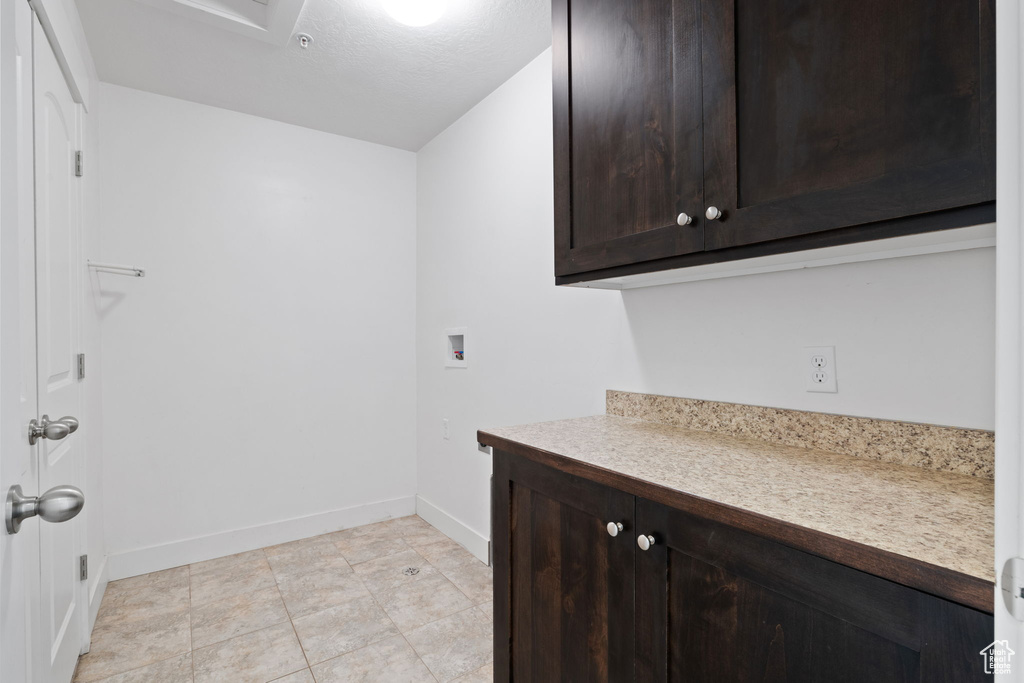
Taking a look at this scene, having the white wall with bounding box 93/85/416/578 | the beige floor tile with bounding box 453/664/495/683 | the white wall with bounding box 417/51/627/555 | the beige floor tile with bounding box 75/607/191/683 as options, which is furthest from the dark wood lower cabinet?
the white wall with bounding box 93/85/416/578

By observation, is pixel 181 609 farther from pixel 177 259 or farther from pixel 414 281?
pixel 414 281

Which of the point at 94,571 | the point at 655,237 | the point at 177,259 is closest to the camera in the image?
the point at 655,237

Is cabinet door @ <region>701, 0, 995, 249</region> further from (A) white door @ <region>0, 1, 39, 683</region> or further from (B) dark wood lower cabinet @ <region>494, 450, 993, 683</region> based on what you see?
(A) white door @ <region>0, 1, 39, 683</region>

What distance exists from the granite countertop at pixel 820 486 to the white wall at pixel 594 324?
0.18 meters

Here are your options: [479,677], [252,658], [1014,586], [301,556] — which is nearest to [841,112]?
[1014,586]

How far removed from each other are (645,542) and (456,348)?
210 centimetres

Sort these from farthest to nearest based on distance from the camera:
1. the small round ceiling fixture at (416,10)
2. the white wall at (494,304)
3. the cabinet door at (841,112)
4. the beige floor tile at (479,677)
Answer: the white wall at (494,304) < the small round ceiling fixture at (416,10) < the beige floor tile at (479,677) < the cabinet door at (841,112)

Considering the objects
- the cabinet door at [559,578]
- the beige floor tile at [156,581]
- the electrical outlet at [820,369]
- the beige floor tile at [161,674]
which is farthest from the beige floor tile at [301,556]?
the electrical outlet at [820,369]

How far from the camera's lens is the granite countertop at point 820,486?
640 millimetres

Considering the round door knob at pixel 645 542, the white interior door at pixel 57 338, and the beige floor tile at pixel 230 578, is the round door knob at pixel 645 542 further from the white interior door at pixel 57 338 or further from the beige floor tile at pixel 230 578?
the beige floor tile at pixel 230 578

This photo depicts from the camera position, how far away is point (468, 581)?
92.4 inches

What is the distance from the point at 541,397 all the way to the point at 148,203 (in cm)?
224

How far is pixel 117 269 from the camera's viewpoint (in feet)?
7.41

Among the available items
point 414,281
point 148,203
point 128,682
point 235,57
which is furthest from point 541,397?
point 148,203
